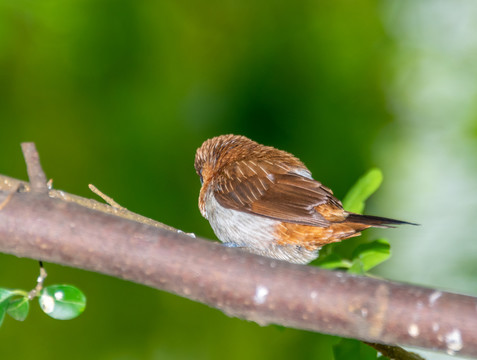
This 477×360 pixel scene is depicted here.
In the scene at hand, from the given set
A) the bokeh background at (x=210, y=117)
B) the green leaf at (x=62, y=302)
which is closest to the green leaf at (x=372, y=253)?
the green leaf at (x=62, y=302)

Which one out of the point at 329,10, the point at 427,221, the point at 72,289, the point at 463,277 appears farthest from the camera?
the point at 329,10

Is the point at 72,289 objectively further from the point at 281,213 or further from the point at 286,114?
the point at 286,114

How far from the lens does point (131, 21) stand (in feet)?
13.6

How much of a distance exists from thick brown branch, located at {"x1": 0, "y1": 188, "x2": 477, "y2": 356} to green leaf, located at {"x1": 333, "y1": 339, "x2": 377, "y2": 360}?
0.53m

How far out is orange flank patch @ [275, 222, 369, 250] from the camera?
181cm

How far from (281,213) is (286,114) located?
231cm

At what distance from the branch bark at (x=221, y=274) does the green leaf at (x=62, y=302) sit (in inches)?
7.6

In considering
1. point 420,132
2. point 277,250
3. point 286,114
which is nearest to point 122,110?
point 286,114

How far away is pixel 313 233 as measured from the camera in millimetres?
1887

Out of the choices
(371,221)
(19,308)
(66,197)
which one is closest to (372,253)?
(371,221)

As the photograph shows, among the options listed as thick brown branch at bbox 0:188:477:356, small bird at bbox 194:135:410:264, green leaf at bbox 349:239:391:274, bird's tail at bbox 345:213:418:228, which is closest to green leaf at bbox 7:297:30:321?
thick brown branch at bbox 0:188:477:356

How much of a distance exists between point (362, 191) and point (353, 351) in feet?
1.83

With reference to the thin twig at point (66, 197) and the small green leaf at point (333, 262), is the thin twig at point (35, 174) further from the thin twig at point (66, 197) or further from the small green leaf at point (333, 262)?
the small green leaf at point (333, 262)

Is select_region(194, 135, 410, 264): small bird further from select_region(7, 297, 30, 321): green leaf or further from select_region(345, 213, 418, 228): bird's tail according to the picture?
select_region(7, 297, 30, 321): green leaf
